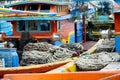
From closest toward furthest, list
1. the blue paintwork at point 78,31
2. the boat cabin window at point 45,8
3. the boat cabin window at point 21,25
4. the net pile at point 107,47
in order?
the net pile at point 107,47 < the boat cabin window at point 21,25 < the boat cabin window at point 45,8 < the blue paintwork at point 78,31

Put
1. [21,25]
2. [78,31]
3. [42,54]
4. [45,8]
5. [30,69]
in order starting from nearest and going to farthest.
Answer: [30,69] < [42,54] < [21,25] < [45,8] < [78,31]

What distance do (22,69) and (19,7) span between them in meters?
7.98

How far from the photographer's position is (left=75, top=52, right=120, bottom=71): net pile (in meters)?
9.06

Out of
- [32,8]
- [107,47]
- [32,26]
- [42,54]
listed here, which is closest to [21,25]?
[32,26]

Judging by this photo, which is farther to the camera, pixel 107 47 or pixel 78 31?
pixel 78 31

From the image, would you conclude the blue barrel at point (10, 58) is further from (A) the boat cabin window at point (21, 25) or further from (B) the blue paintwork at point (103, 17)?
(B) the blue paintwork at point (103, 17)

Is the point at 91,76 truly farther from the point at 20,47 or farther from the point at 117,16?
the point at 20,47

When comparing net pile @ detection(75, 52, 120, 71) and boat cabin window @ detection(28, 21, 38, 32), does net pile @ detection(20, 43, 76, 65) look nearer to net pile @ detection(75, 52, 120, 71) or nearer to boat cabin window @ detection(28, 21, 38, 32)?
net pile @ detection(75, 52, 120, 71)

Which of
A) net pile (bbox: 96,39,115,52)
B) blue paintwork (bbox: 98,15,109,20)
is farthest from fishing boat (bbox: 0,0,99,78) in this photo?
blue paintwork (bbox: 98,15,109,20)

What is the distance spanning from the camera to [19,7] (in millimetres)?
17172

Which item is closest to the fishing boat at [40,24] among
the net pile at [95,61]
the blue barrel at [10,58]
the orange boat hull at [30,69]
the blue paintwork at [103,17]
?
the blue barrel at [10,58]

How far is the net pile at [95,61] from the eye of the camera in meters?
9.06

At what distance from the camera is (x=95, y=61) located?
9.39 m

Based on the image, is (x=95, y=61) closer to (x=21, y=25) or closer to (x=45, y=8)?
(x=21, y=25)
